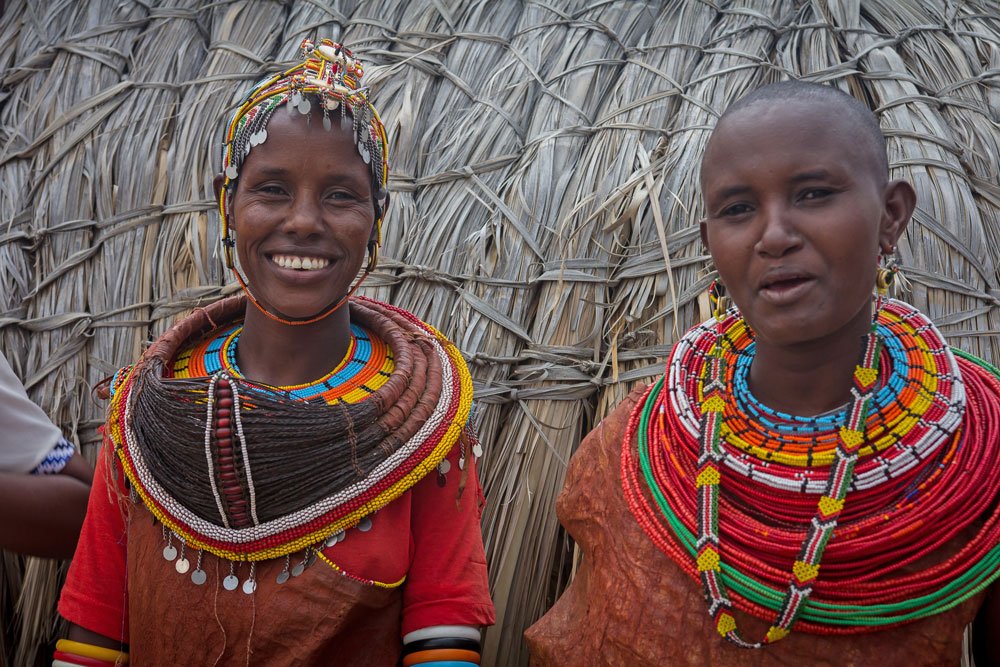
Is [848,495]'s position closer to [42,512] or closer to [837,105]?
[837,105]

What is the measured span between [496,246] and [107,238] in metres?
1.58

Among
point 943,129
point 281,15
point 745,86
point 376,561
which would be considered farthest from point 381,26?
point 376,561

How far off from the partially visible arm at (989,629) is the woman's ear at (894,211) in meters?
0.75

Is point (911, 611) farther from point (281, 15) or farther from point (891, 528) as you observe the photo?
point (281, 15)

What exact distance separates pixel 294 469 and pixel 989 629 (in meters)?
1.56

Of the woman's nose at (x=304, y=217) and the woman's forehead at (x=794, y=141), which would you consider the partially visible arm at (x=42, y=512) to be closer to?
the woman's nose at (x=304, y=217)

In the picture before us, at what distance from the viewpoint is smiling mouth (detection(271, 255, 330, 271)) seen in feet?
7.35

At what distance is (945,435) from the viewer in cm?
183

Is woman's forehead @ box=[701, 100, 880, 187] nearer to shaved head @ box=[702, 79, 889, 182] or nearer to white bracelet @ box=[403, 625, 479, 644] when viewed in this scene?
shaved head @ box=[702, 79, 889, 182]

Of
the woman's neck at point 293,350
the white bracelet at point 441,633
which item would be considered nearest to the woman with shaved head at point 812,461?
the white bracelet at point 441,633

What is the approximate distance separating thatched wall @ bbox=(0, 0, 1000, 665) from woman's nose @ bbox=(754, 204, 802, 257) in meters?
1.11

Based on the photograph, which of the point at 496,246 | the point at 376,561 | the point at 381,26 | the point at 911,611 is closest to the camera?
the point at 911,611

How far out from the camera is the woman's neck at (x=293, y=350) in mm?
2389

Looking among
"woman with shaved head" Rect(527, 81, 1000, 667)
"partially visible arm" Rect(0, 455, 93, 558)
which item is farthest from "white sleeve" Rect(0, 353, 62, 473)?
"woman with shaved head" Rect(527, 81, 1000, 667)
